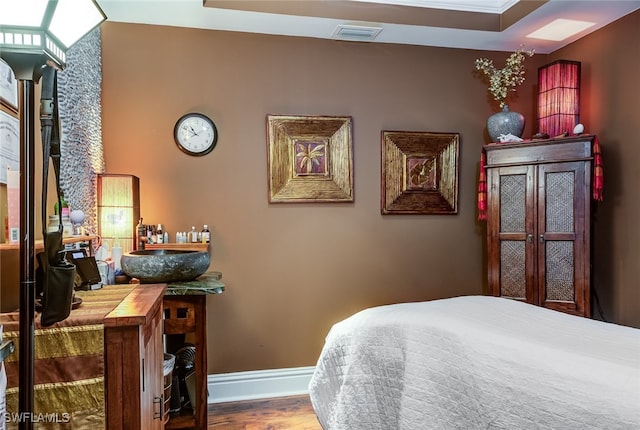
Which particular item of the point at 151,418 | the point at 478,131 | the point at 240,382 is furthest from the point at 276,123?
the point at 151,418

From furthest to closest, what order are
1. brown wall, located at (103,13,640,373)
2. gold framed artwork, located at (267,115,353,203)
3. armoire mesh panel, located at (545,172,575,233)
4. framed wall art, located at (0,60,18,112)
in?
gold framed artwork, located at (267,115,353,203) < brown wall, located at (103,13,640,373) < armoire mesh panel, located at (545,172,575,233) < framed wall art, located at (0,60,18,112)

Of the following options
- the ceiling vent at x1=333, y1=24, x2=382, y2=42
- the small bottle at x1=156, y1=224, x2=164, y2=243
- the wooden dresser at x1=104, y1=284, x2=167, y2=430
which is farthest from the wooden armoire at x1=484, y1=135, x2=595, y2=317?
the wooden dresser at x1=104, y1=284, x2=167, y2=430

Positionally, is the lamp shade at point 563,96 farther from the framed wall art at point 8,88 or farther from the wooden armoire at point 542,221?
the framed wall art at point 8,88

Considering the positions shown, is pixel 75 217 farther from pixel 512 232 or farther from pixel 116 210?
pixel 512 232

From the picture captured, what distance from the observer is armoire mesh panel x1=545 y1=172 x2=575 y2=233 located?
2.77 metres

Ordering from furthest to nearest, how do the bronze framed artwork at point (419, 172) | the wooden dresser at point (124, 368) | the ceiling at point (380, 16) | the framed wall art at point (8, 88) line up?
the bronze framed artwork at point (419, 172)
the ceiling at point (380, 16)
the framed wall art at point (8, 88)
the wooden dresser at point (124, 368)

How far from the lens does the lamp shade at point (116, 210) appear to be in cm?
249

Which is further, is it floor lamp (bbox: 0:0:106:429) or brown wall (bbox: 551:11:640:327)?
brown wall (bbox: 551:11:640:327)

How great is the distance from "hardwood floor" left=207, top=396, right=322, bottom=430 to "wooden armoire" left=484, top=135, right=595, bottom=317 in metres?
1.54

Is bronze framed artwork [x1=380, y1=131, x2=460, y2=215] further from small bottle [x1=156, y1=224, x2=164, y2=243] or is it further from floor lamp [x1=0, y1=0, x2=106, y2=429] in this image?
floor lamp [x1=0, y1=0, x2=106, y2=429]

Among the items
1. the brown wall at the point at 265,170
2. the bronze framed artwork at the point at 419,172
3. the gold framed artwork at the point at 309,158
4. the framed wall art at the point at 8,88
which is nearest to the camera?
the framed wall art at the point at 8,88

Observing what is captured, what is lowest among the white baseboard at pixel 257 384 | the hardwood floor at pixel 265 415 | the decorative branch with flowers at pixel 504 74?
the hardwood floor at pixel 265 415

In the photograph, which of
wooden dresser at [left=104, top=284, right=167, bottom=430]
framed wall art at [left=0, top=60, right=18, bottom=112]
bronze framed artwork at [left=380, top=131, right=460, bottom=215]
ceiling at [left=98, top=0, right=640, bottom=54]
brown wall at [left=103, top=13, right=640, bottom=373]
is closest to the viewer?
wooden dresser at [left=104, top=284, right=167, bottom=430]

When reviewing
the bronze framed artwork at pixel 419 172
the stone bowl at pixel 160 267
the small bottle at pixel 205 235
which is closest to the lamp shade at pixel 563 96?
the bronze framed artwork at pixel 419 172
